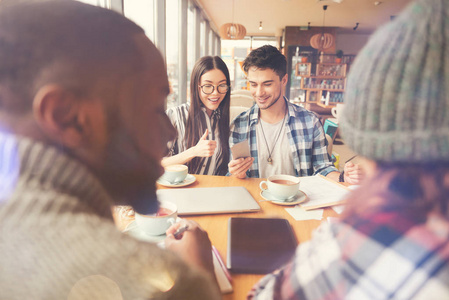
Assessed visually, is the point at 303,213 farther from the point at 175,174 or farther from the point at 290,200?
the point at 175,174

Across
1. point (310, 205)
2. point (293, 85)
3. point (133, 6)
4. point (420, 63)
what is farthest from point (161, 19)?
point (293, 85)

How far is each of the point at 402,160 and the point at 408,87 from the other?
0.33 feet

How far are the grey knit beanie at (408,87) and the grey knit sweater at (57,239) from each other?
39 cm

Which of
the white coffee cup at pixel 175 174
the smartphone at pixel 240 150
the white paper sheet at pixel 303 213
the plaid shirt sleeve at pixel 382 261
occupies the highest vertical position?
the plaid shirt sleeve at pixel 382 261

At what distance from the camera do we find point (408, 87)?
0.38 meters

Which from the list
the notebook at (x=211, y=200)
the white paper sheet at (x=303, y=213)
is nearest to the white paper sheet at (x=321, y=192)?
the white paper sheet at (x=303, y=213)

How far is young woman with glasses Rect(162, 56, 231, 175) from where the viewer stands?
82.3 inches

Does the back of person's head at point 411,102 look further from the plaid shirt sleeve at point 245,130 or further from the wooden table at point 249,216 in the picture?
the plaid shirt sleeve at point 245,130

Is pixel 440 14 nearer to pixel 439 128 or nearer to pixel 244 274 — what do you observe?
pixel 439 128

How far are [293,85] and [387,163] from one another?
34.1 ft

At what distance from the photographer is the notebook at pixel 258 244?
2.53 feet

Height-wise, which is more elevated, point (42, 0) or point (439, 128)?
point (42, 0)

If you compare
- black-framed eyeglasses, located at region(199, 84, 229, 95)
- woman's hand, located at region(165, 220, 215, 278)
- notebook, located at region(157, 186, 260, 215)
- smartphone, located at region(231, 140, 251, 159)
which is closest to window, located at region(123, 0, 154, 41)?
black-framed eyeglasses, located at region(199, 84, 229, 95)

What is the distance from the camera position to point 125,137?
0.48 metres
